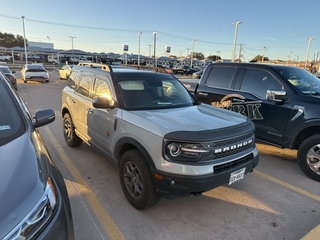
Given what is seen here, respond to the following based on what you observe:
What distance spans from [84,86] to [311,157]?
431 cm

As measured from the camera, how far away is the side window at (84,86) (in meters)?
4.42

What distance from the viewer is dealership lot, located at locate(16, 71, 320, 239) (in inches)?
108

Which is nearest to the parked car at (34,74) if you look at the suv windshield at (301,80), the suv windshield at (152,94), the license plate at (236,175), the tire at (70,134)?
the tire at (70,134)

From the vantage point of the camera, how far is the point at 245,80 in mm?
5320

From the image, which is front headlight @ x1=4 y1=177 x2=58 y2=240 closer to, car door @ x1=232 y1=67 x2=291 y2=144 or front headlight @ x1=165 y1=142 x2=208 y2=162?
front headlight @ x1=165 y1=142 x2=208 y2=162

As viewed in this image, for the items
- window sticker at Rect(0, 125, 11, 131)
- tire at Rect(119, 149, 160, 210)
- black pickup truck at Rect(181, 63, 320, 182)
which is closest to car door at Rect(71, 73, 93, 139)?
tire at Rect(119, 149, 160, 210)

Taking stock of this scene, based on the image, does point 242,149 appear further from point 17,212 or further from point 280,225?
point 17,212

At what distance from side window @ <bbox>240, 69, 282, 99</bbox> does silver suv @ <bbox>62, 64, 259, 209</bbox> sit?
70.8 inches

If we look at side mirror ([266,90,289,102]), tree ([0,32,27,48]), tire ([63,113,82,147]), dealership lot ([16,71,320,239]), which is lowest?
dealership lot ([16,71,320,239])

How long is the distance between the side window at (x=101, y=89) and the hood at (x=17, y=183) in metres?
1.91

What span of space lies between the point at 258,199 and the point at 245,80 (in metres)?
2.80

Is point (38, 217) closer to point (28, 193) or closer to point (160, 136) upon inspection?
point (28, 193)

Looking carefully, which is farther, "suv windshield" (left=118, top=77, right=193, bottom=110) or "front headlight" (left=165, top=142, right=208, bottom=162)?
"suv windshield" (left=118, top=77, right=193, bottom=110)

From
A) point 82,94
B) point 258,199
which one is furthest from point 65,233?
point 82,94
